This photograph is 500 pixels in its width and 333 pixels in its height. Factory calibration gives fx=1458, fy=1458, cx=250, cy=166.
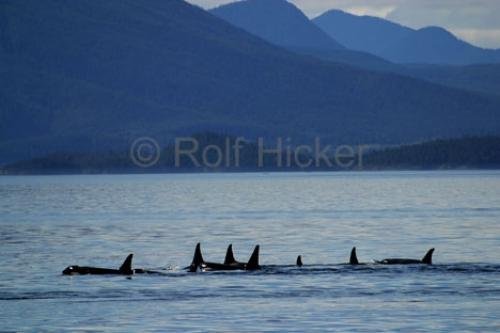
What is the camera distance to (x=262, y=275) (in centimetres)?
5656

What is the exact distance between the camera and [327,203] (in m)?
131

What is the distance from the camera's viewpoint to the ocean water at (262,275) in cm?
4338

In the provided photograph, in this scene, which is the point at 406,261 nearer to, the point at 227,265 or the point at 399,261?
the point at 399,261

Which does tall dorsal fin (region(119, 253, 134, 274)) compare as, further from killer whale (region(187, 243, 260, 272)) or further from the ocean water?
killer whale (region(187, 243, 260, 272))

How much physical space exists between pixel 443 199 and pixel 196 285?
85147 millimetres

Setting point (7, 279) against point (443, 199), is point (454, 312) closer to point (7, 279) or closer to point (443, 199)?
point (7, 279)

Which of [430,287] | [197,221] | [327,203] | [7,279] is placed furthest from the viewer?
[327,203]

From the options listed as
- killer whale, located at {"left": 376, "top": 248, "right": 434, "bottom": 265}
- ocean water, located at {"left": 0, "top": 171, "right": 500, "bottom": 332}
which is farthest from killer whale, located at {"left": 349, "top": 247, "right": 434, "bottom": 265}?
ocean water, located at {"left": 0, "top": 171, "right": 500, "bottom": 332}

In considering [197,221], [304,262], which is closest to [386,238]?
[304,262]

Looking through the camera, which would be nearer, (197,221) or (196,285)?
(196,285)

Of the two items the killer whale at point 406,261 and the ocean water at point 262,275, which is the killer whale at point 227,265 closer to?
the ocean water at point 262,275

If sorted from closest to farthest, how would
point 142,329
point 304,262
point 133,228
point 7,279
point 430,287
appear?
1. point 142,329
2. point 430,287
3. point 7,279
4. point 304,262
5. point 133,228

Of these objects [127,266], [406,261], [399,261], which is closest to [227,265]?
[127,266]

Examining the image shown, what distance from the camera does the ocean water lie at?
4338cm
